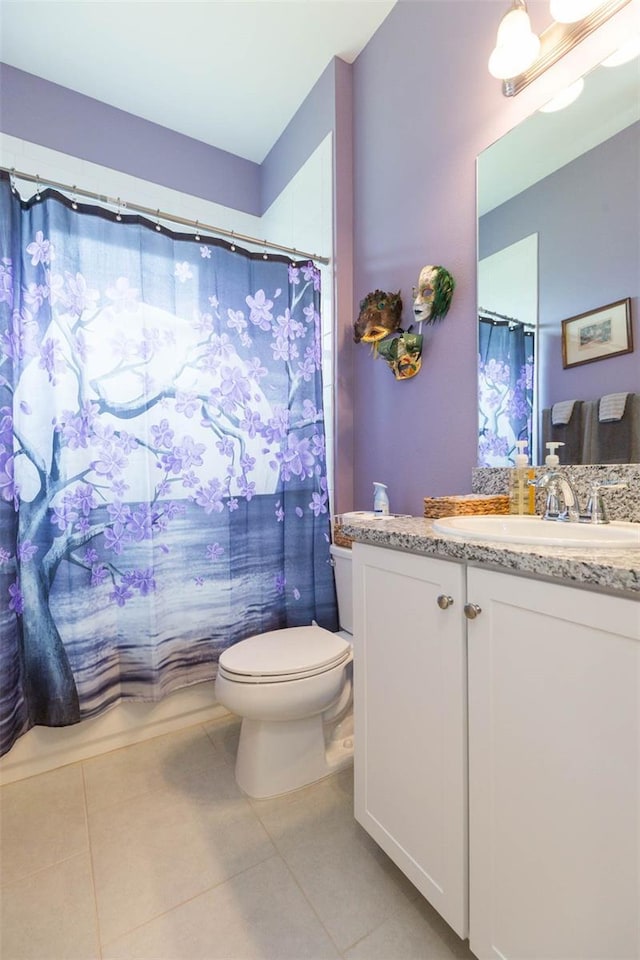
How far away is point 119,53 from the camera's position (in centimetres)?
178

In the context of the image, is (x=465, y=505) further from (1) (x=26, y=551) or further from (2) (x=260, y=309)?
(1) (x=26, y=551)

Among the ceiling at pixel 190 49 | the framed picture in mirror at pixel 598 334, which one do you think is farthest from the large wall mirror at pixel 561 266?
the ceiling at pixel 190 49

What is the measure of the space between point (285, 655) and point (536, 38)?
1.86m

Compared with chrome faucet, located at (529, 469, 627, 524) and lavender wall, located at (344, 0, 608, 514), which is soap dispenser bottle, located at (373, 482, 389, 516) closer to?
lavender wall, located at (344, 0, 608, 514)

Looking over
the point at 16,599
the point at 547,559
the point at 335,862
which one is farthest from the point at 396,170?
the point at 335,862

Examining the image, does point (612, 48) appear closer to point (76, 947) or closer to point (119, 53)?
point (119, 53)

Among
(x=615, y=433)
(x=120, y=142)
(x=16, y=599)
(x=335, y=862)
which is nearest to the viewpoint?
(x=615, y=433)

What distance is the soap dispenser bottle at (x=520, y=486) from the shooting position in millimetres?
1161

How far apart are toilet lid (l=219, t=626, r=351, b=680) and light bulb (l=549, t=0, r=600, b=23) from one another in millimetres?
1803

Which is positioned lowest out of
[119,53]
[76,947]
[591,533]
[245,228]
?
[76,947]

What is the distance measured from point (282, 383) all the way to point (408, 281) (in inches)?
25.1

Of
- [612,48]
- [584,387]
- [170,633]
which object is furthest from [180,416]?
[612,48]

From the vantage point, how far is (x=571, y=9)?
0.99 m

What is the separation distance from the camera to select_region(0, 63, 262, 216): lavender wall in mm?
1854
